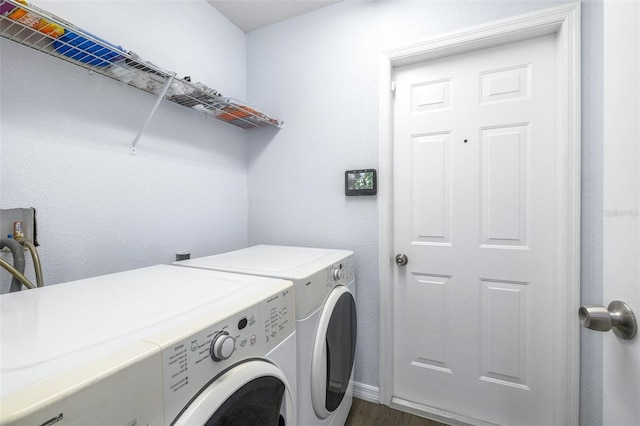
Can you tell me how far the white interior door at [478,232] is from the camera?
140 cm

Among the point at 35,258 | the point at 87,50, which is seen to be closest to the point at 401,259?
the point at 35,258

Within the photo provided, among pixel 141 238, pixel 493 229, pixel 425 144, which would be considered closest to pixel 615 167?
pixel 493 229

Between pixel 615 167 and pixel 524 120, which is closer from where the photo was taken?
pixel 615 167

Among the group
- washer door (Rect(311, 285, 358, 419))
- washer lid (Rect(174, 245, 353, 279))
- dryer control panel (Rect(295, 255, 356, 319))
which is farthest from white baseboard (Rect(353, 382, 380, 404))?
washer lid (Rect(174, 245, 353, 279))

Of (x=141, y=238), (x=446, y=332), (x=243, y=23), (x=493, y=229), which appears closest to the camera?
(x=141, y=238)

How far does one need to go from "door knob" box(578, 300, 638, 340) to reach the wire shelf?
5.12ft

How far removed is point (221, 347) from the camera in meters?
0.61

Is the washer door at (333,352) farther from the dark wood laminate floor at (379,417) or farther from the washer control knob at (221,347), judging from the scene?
the washer control knob at (221,347)

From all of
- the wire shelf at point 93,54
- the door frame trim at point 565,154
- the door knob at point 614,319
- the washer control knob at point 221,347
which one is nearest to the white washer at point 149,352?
the washer control knob at point 221,347

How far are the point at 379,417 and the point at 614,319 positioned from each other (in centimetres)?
145

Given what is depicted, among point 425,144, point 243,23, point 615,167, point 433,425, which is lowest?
point 433,425

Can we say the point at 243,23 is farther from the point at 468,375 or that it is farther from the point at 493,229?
the point at 468,375

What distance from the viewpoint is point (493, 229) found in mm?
1482

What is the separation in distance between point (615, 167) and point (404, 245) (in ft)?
3.86
